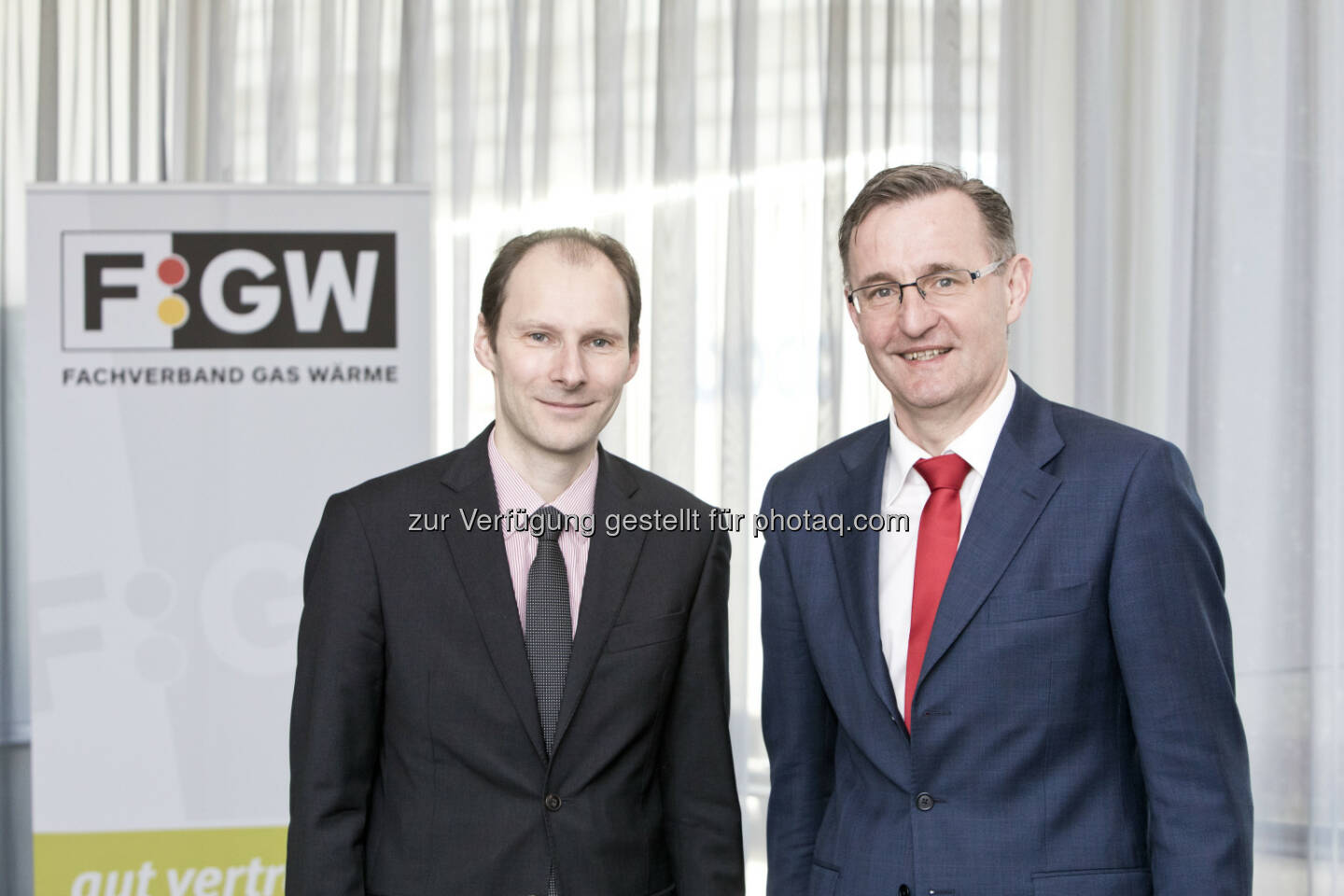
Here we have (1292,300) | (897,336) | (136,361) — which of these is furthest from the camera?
(1292,300)

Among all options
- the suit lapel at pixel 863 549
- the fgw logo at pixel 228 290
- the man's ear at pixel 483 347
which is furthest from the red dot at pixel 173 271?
the suit lapel at pixel 863 549

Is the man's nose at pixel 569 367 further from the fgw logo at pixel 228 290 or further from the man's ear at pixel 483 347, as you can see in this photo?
the fgw logo at pixel 228 290

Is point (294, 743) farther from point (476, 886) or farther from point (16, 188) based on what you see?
point (16, 188)

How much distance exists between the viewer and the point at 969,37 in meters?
3.94

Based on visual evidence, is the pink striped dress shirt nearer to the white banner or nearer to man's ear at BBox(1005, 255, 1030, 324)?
man's ear at BBox(1005, 255, 1030, 324)

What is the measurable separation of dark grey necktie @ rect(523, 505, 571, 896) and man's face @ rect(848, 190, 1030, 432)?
1.83 ft

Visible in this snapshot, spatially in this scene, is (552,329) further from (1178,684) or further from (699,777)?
(1178,684)

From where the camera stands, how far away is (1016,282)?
1.76 meters

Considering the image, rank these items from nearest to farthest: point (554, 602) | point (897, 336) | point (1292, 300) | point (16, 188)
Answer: point (897, 336) → point (554, 602) → point (1292, 300) → point (16, 188)

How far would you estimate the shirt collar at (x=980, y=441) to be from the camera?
5.59ft

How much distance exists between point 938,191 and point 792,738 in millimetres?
854

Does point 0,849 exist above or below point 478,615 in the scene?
below

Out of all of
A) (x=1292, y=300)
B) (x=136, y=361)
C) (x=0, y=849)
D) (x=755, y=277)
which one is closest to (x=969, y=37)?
(x=755, y=277)

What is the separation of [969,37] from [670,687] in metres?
2.88
